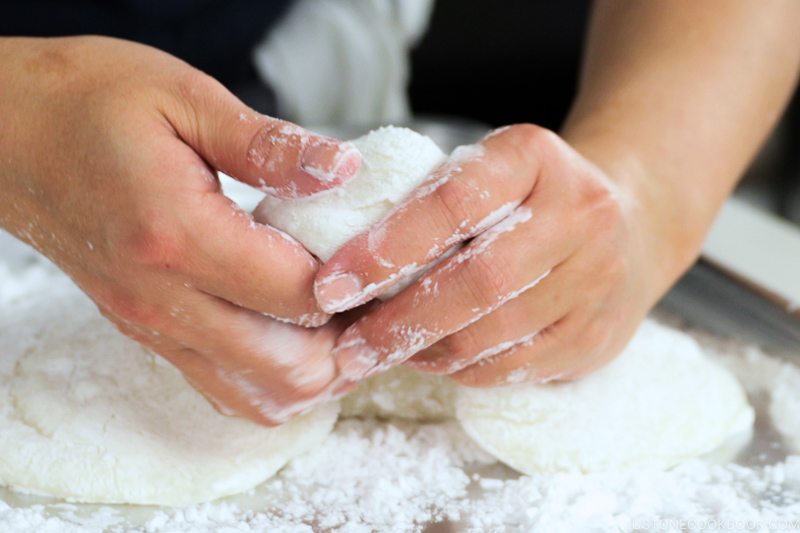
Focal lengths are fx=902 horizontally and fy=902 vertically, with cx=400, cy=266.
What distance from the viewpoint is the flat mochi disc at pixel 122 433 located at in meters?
0.81

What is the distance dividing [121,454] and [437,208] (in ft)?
1.24

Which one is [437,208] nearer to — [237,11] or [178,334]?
[178,334]

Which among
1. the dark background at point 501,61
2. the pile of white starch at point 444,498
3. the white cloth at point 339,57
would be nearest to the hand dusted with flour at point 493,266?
the pile of white starch at point 444,498

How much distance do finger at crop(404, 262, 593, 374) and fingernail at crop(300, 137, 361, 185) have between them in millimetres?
193

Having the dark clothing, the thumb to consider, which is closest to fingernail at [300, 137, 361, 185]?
the thumb

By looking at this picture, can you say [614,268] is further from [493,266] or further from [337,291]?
[337,291]

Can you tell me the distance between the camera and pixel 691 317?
115cm

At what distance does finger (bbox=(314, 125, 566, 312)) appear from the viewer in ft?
2.28

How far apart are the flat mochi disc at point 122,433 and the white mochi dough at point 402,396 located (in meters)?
0.03

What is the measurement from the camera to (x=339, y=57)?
1528mm

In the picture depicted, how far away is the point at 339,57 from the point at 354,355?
89cm

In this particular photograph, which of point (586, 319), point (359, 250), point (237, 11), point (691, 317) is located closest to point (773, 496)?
point (586, 319)

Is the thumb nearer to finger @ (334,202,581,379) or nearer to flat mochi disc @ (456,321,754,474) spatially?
finger @ (334,202,581,379)

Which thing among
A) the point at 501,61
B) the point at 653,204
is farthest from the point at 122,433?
the point at 501,61
